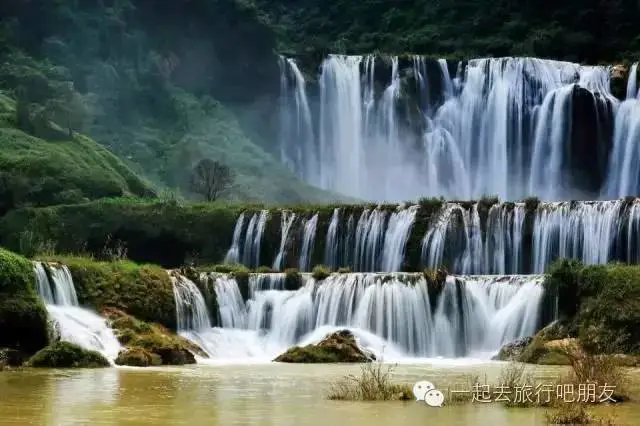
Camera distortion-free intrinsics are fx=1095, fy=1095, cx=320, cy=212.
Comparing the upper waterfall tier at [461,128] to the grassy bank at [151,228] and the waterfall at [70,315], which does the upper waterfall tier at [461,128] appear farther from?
the waterfall at [70,315]

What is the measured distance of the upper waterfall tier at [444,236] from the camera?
39562mm

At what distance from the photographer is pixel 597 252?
130 ft

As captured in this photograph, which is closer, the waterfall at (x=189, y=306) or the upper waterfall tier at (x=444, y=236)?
the waterfall at (x=189, y=306)

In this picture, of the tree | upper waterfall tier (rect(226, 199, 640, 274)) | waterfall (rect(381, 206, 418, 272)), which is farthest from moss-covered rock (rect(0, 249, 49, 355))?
the tree

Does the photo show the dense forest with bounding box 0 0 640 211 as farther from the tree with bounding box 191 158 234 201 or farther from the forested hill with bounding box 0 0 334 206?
the tree with bounding box 191 158 234 201

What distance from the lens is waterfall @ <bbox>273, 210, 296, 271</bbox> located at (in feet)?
145

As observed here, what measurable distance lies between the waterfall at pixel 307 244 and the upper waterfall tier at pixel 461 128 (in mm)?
18897

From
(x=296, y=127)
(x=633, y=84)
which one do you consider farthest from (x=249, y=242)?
(x=633, y=84)

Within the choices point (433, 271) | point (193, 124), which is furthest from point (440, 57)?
point (433, 271)

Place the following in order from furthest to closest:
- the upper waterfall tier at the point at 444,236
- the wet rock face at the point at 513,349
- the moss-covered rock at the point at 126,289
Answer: the upper waterfall tier at the point at 444,236 → the moss-covered rock at the point at 126,289 → the wet rock face at the point at 513,349

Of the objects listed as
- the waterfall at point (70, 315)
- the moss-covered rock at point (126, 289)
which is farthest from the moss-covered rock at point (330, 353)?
the moss-covered rock at point (126, 289)

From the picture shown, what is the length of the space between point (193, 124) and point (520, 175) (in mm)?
20206

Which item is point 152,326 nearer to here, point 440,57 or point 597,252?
point 597,252

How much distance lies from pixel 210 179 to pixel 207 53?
1709 centimetres
